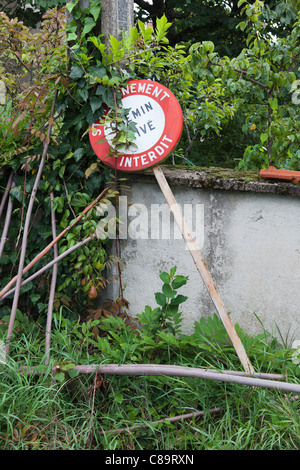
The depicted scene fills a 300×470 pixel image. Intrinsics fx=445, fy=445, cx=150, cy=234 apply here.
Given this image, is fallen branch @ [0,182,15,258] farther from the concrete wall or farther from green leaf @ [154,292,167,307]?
green leaf @ [154,292,167,307]

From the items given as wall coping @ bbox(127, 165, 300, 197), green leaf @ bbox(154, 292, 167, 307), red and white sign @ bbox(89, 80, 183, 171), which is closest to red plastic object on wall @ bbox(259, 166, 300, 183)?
wall coping @ bbox(127, 165, 300, 197)

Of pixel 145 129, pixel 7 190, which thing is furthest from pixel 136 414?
pixel 7 190

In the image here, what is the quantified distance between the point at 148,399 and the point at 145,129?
168 cm

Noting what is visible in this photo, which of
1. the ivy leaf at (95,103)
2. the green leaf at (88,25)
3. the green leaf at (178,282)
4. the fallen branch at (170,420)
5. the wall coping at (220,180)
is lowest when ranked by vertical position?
the fallen branch at (170,420)

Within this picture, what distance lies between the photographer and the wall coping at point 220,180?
9.19 ft

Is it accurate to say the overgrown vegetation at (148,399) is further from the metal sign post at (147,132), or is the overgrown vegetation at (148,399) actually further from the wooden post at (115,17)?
the wooden post at (115,17)

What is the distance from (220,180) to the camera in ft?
9.59

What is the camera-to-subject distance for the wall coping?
9.19 feet

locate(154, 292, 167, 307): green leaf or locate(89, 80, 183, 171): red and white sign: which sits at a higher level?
locate(89, 80, 183, 171): red and white sign

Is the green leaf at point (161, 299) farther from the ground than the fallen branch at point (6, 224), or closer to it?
closer to it

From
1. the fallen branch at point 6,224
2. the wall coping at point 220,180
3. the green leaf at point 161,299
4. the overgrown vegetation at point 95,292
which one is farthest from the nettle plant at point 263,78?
the fallen branch at point 6,224

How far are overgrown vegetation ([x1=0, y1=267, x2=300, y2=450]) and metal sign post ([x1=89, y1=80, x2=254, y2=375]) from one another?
2.47 feet

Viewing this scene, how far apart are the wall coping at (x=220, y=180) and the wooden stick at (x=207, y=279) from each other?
7.9 inches

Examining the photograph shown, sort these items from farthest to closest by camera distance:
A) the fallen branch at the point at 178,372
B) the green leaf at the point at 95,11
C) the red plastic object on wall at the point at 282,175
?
1. the green leaf at the point at 95,11
2. the red plastic object on wall at the point at 282,175
3. the fallen branch at the point at 178,372
